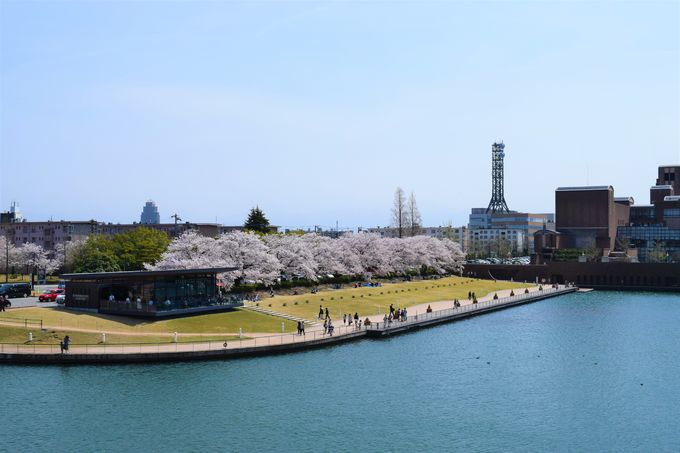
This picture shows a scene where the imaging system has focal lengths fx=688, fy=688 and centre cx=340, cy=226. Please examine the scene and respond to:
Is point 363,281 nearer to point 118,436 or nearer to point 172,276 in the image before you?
point 172,276

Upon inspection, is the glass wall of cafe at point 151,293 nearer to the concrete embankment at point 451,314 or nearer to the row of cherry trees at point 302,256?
the row of cherry trees at point 302,256

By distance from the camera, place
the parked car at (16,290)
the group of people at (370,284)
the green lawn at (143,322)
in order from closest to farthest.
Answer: the green lawn at (143,322), the parked car at (16,290), the group of people at (370,284)

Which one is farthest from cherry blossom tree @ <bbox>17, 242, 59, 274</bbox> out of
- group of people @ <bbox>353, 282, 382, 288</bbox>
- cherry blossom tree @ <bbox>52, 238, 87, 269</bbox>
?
group of people @ <bbox>353, 282, 382, 288</bbox>

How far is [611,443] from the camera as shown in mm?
40500

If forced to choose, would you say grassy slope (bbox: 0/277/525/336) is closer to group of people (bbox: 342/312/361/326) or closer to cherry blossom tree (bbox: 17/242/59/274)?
group of people (bbox: 342/312/361/326)

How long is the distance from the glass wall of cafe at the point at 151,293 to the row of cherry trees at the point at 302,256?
1018 centimetres

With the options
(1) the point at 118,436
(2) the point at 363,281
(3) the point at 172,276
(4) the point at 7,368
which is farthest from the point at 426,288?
(1) the point at 118,436

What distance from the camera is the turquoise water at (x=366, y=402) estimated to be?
40062 millimetres

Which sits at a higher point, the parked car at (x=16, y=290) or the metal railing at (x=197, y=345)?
the parked car at (x=16, y=290)

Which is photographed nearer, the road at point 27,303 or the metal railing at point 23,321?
the metal railing at point 23,321

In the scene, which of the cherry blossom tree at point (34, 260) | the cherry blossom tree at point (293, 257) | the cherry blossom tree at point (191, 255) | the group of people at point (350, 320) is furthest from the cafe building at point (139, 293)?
the cherry blossom tree at point (34, 260)

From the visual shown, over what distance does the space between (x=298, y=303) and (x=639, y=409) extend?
4767 cm

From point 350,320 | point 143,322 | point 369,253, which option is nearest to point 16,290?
point 143,322

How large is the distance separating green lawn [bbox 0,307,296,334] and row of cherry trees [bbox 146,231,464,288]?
11.8 m
